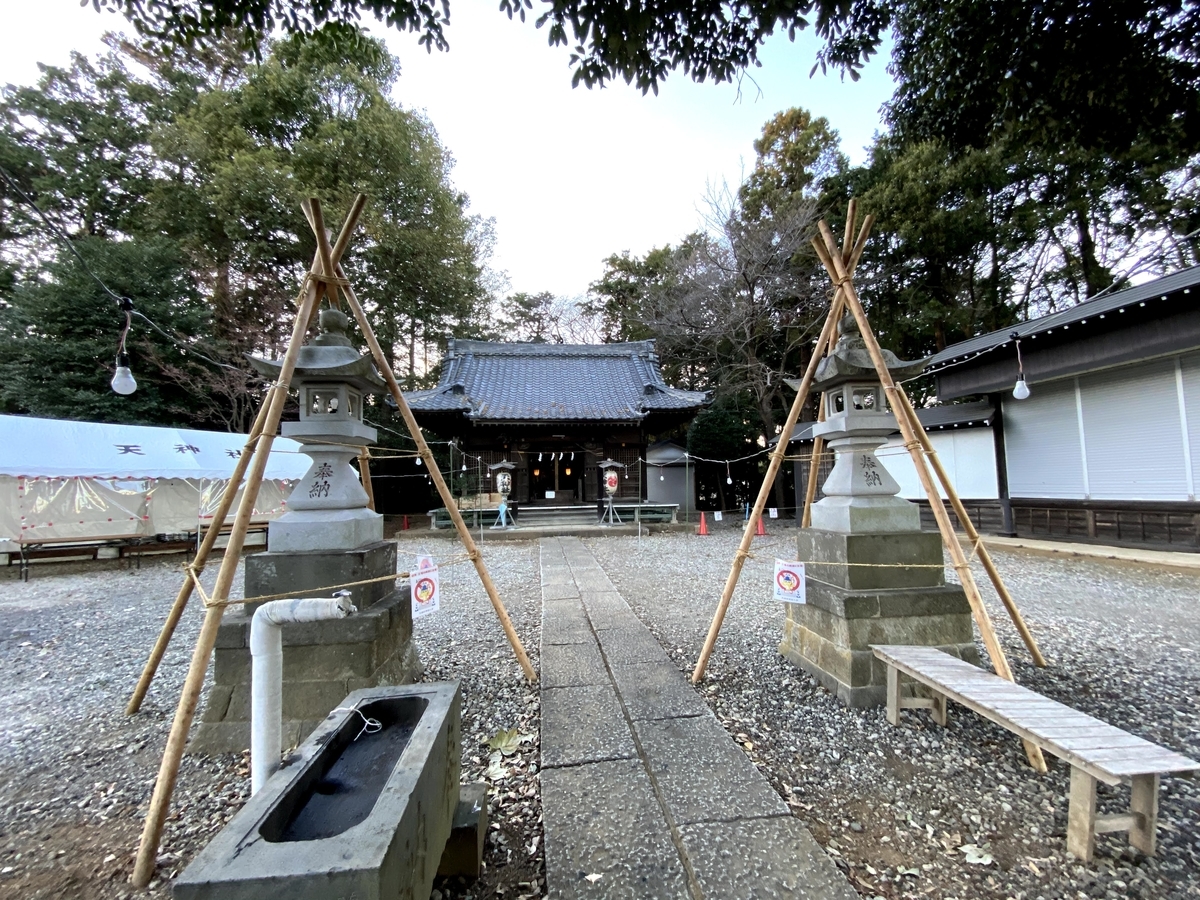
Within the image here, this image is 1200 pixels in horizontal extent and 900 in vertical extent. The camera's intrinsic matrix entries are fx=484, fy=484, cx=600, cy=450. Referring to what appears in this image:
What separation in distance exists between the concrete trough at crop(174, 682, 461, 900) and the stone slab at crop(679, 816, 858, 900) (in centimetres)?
96

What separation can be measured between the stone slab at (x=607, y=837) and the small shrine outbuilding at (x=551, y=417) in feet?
40.2

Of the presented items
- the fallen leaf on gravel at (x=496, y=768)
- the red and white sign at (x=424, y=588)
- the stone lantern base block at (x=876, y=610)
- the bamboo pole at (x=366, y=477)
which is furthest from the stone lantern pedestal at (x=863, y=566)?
the bamboo pole at (x=366, y=477)

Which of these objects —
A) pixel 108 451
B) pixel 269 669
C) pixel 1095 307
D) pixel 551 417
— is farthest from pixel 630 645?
pixel 108 451

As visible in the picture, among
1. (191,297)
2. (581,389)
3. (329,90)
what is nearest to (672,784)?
(581,389)

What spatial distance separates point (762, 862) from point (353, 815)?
146 cm

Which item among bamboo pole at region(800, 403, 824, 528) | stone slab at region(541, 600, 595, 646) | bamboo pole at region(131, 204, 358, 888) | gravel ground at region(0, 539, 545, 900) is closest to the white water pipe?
bamboo pole at region(131, 204, 358, 888)

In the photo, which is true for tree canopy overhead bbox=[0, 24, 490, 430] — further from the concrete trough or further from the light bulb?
the concrete trough

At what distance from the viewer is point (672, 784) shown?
2.24 metres

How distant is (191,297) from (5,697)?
15.4m

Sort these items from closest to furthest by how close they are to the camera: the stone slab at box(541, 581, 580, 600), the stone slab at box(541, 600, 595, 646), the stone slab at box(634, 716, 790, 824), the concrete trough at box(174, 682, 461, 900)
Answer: the concrete trough at box(174, 682, 461, 900), the stone slab at box(634, 716, 790, 824), the stone slab at box(541, 600, 595, 646), the stone slab at box(541, 581, 580, 600)

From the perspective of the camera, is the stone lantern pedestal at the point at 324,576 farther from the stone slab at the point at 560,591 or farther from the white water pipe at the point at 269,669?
the stone slab at the point at 560,591

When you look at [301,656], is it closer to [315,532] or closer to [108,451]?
[315,532]

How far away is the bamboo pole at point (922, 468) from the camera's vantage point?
2613 mm

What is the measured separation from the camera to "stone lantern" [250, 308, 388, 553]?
3010 millimetres
